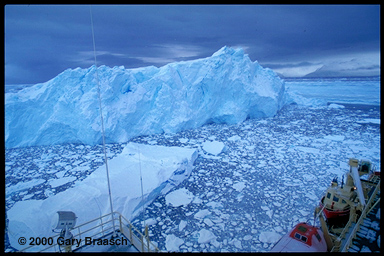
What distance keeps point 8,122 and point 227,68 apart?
35.4 feet

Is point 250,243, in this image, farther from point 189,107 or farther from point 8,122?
point 8,122

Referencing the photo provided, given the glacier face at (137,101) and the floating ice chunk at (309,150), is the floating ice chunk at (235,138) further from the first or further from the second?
the glacier face at (137,101)

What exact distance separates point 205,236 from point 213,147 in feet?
14.6

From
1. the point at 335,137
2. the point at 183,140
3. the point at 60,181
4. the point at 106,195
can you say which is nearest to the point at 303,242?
the point at 106,195

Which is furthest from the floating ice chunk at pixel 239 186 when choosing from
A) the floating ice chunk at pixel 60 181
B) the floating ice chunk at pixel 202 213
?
the floating ice chunk at pixel 60 181

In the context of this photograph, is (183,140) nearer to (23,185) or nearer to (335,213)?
(23,185)

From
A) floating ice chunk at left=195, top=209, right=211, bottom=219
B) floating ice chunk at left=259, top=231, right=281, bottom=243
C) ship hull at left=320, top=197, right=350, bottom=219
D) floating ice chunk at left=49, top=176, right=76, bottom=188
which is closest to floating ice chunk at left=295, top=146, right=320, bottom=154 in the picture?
ship hull at left=320, top=197, right=350, bottom=219

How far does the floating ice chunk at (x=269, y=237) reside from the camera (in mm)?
3801

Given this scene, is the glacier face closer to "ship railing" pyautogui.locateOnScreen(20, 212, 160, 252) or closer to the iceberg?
the iceberg

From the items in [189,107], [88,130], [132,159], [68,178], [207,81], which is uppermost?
[207,81]

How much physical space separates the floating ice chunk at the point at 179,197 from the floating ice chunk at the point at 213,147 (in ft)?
8.66

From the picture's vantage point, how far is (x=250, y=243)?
3764 millimetres

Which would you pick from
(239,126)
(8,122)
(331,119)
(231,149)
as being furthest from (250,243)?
(331,119)

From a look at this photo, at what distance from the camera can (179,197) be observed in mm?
5137
